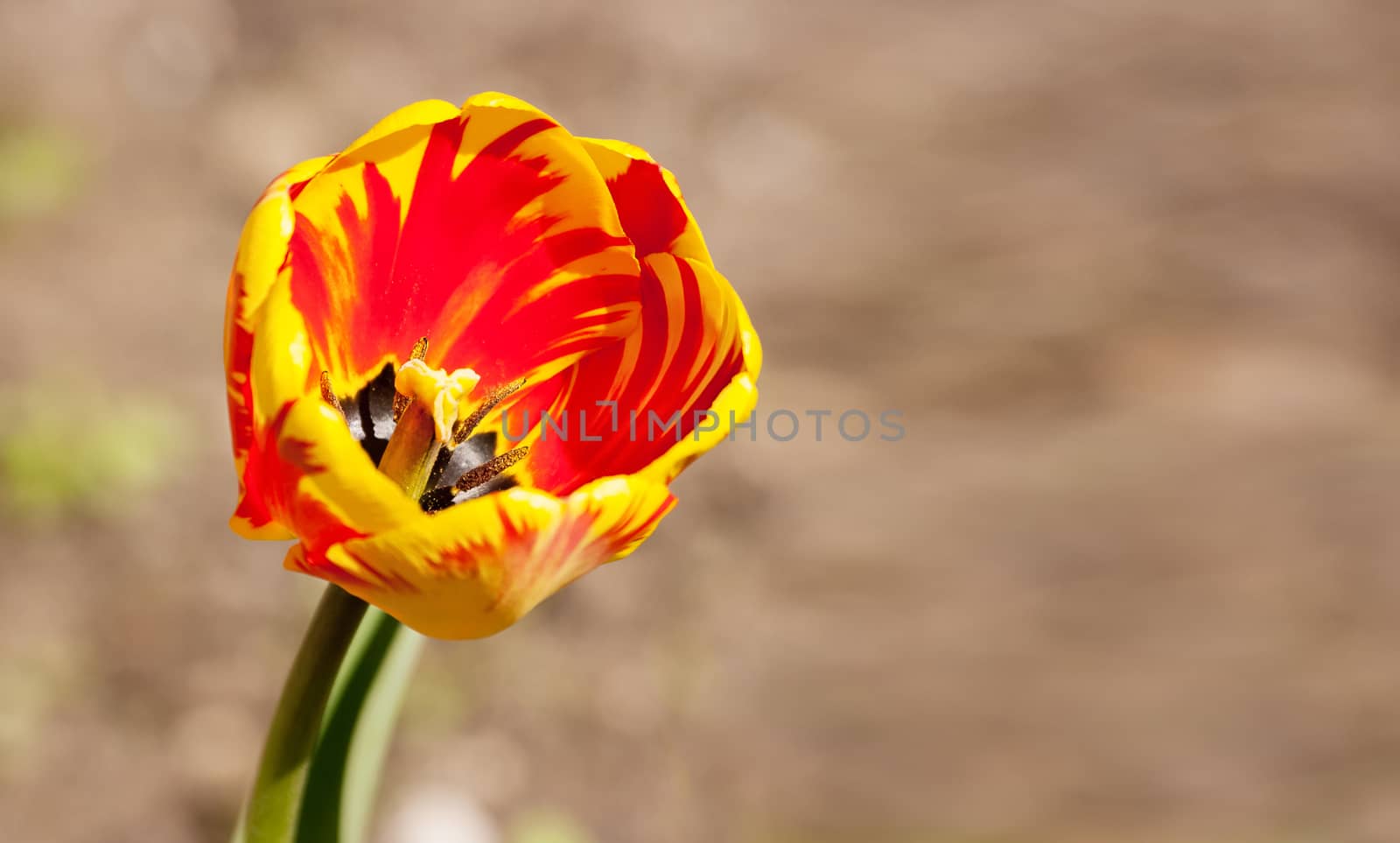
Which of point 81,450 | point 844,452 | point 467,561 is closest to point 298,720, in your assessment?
point 467,561

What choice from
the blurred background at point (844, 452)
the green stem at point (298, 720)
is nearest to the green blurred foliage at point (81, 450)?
the blurred background at point (844, 452)

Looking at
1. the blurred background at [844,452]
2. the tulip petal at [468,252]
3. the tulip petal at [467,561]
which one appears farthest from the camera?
the blurred background at [844,452]

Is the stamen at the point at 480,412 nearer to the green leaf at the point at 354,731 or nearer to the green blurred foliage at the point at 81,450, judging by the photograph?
the green leaf at the point at 354,731

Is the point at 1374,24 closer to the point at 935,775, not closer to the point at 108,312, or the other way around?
the point at 935,775

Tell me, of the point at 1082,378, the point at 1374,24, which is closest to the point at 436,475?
the point at 1082,378

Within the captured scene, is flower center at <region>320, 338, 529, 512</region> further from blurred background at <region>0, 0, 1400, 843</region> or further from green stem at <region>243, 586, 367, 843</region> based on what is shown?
blurred background at <region>0, 0, 1400, 843</region>

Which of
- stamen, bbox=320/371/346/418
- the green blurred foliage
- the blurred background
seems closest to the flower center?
stamen, bbox=320/371/346/418
